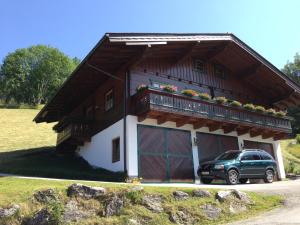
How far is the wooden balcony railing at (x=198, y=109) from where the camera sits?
1994 centimetres

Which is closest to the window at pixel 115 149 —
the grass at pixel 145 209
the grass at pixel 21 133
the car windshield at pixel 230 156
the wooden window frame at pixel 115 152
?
the wooden window frame at pixel 115 152

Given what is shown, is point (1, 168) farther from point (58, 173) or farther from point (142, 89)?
point (142, 89)

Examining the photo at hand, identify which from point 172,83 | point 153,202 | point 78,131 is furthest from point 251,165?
point 78,131

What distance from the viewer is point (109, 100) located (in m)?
23.7

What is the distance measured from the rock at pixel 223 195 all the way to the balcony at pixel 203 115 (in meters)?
6.96

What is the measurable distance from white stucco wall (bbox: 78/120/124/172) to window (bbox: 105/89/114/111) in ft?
4.45

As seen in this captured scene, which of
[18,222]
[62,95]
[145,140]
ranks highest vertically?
[62,95]

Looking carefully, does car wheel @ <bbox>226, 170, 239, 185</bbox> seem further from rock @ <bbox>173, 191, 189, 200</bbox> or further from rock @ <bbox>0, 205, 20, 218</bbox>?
rock @ <bbox>0, 205, 20, 218</bbox>

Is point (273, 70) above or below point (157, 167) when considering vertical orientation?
above

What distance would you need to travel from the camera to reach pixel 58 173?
68.4 feet

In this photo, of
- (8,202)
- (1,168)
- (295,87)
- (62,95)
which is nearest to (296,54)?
(295,87)

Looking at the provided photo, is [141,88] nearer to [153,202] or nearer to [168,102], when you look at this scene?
[168,102]

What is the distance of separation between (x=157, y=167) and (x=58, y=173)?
17.2ft

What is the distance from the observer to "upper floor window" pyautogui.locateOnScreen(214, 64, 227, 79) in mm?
26641
